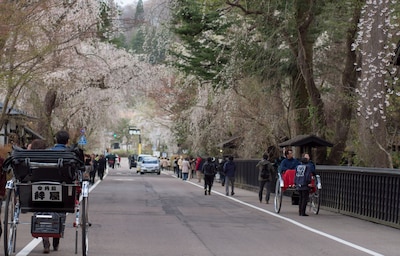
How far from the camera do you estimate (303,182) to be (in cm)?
2152

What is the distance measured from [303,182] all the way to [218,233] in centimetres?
644

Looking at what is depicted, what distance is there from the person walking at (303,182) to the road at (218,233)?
37 cm

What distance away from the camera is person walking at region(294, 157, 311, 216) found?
21312 mm

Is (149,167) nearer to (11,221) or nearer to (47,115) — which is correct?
(47,115)

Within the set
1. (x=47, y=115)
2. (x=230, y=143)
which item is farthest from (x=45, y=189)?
(x=230, y=143)

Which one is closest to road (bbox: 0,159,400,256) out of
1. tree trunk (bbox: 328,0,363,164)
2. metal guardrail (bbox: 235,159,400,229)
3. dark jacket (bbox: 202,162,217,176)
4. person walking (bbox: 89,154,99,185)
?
metal guardrail (bbox: 235,159,400,229)

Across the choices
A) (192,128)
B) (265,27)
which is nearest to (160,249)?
(265,27)

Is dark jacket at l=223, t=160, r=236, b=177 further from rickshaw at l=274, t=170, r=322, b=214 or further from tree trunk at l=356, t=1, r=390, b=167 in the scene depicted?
rickshaw at l=274, t=170, r=322, b=214

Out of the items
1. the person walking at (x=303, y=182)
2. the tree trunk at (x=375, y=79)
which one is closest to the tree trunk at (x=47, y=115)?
the tree trunk at (x=375, y=79)

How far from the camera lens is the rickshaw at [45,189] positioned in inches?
421

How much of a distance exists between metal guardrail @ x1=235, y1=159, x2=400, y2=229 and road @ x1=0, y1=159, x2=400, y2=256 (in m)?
0.40

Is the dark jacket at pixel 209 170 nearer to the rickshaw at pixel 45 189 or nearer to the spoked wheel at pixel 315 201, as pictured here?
the spoked wheel at pixel 315 201

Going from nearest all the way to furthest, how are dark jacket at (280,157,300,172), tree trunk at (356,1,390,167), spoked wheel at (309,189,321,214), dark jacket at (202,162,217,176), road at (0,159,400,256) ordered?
road at (0,159,400,256) → spoked wheel at (309,189,321,214) → dark jacket at (280,157,300,172) → tree trunk at (356,1,390,167) → dark jacket at (202,162,217,176)

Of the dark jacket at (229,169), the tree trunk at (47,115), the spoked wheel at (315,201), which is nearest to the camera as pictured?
the spoked wheel at (315,201)
